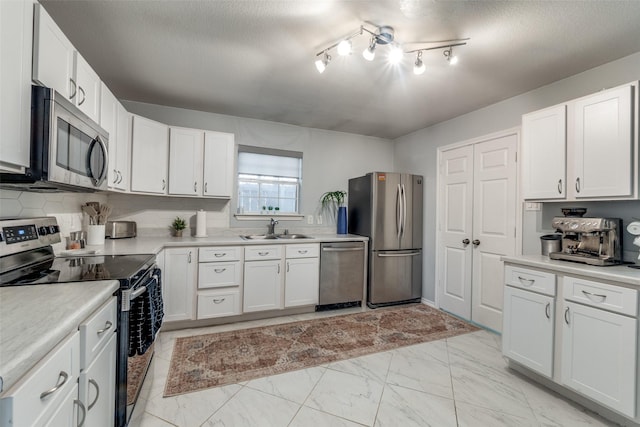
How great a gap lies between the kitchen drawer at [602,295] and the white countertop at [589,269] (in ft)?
0.15

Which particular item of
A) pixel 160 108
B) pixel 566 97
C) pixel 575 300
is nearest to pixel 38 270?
pixel 160 108

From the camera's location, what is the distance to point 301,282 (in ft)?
11.0

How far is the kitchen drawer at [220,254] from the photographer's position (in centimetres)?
292

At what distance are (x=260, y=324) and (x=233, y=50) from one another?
2.61 metres

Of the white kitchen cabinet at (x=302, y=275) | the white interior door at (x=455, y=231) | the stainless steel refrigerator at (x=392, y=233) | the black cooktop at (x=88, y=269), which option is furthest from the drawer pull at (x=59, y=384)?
the white interior door at (x=455, y=231)

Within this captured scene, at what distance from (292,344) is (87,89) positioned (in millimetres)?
2489

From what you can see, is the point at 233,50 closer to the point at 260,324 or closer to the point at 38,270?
the point at 38,270

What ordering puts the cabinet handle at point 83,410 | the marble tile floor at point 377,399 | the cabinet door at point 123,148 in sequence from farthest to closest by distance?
the cabinet door at point 123,148 → the marble tile floor at point 377,399 → the cabinet handle at point 83,410

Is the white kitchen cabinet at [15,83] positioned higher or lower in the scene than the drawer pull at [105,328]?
higher

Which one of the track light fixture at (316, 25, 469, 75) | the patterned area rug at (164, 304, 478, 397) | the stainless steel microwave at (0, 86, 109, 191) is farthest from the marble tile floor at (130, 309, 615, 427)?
the track light fixture at (316, 25, 469, 75)

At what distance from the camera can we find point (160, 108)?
10.9 feet

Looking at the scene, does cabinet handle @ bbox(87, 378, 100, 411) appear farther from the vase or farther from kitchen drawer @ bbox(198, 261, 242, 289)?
the vase

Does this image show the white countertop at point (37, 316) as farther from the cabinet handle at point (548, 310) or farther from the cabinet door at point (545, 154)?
the cabinet door at point (545, 154)

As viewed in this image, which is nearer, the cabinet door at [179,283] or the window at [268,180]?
the cabinet door at [179,283]
